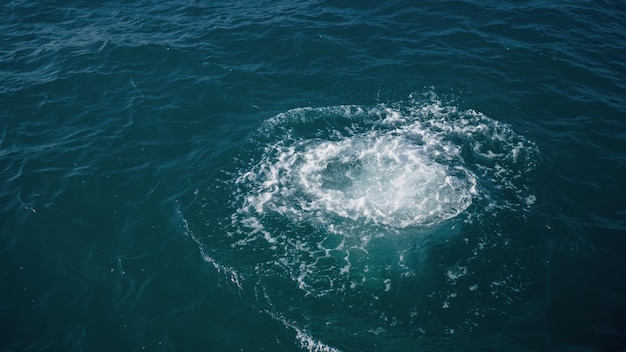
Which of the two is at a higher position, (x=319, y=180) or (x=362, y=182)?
(x=362, y=182)

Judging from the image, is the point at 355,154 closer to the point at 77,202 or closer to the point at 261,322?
the point at 261,322

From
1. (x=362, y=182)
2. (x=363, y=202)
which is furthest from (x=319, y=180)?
(x=363, y=202)

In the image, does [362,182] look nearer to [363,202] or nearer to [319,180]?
[363,202]

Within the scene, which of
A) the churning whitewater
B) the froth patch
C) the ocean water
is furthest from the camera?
the froth patch

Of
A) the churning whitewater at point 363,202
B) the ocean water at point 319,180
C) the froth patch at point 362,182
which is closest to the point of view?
the ocean water at point 319,180

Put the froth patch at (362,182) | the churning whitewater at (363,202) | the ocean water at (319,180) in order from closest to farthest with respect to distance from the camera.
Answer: the ocean water at (319,180), the churning whitewater at (363,202), the froth patch at (362,182)

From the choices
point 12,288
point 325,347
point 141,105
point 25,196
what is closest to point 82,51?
point 141,105

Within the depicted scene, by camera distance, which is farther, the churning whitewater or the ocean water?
the churning whitewater

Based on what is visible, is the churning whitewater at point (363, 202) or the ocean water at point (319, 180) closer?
the ocean water at point (319, 180)
